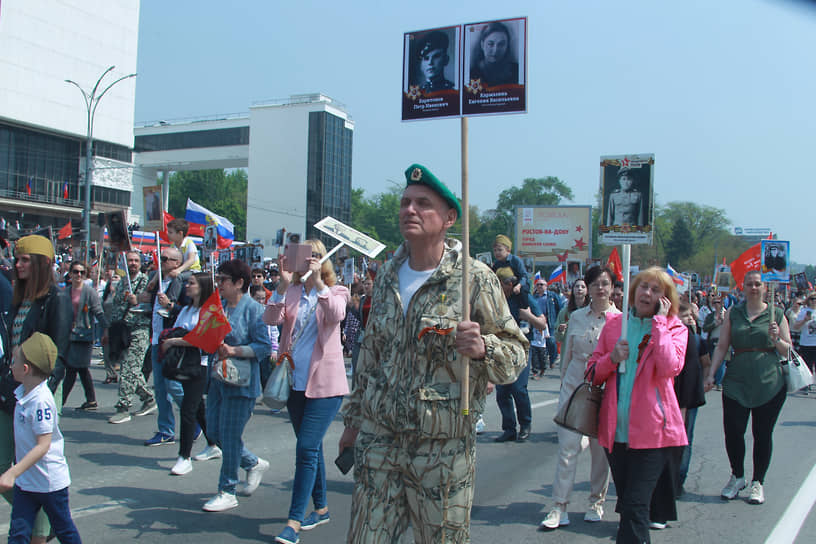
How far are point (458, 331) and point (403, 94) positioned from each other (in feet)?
4.25

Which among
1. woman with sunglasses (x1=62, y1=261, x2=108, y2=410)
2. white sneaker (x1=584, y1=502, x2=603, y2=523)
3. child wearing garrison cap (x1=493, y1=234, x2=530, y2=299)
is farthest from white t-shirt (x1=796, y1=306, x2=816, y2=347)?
woman with sunglasses (x1=62, y1=261, x2=108, y2=410)

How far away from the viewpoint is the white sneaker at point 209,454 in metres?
6.74

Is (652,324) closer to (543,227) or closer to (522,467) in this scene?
(522,467)

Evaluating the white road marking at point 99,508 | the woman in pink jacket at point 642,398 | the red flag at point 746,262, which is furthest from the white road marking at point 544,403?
the white road marking at point 99,508

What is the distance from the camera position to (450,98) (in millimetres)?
3238

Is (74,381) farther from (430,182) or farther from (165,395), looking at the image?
(430,182)

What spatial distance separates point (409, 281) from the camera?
304 cm

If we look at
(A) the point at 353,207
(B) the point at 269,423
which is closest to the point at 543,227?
(B) the point at 269,423

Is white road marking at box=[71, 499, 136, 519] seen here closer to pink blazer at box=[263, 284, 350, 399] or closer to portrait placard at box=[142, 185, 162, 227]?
pink blazer at box=[263, 284, 350, 399]

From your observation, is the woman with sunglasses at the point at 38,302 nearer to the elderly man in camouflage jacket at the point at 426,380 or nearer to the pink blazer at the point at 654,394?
the elderly man in camouflage jacket at the point at 426,380

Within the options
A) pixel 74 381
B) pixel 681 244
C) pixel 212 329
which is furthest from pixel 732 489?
pixel 681 244

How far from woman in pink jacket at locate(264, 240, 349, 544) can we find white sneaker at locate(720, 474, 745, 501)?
136 inches

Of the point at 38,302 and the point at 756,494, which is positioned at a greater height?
the point at 38,302

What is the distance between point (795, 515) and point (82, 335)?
750cm
